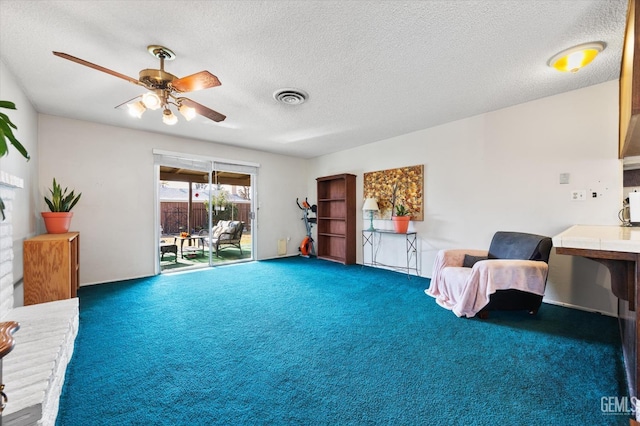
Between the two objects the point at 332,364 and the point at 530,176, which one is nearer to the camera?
the point at 332,364

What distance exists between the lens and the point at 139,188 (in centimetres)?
433

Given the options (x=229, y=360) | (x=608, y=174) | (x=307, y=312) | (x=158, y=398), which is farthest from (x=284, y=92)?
(x=608, y=174)

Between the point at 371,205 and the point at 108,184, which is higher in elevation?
the point at 108,184

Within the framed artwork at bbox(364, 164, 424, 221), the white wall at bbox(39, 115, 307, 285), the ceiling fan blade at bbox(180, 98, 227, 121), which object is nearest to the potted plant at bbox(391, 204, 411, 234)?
the framed artwork at bbox(364, 164, 424, 221)

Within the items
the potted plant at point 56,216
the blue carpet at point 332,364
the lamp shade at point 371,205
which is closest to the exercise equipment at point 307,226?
the lamp shade at point 371,205

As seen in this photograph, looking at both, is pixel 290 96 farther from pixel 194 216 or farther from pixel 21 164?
pixel 194 216

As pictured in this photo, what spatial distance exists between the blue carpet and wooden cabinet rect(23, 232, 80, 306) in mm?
376

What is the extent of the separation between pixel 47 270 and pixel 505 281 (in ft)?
14.7

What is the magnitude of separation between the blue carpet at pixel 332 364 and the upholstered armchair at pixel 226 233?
2.31 m

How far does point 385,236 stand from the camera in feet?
16.2

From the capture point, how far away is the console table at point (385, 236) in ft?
14.5

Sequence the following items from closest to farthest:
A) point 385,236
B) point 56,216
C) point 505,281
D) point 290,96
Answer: point 505,281
point 290,96
point 56,216
point 385,236

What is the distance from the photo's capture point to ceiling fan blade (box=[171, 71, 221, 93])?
6.55 feet

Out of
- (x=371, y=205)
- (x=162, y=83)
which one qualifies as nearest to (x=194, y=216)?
(x=371, y=205)
